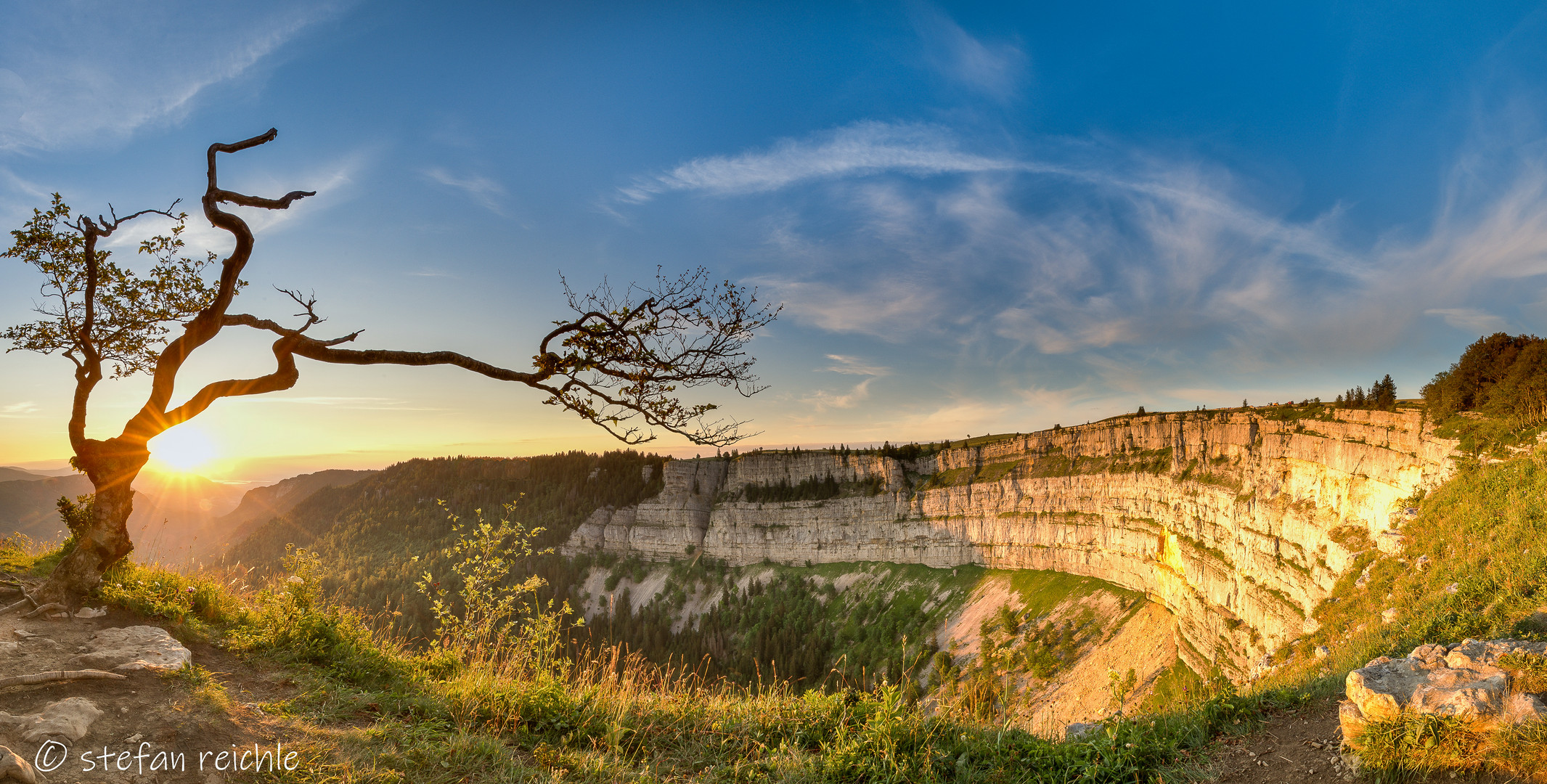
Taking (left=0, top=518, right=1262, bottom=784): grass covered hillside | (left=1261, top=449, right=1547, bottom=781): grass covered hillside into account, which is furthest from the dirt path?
(left=1261, top=449, right=1547, bottom=781): grass covered hillside

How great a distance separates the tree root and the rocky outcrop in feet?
40.2

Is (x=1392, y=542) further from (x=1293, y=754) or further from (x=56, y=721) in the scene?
(x=56, y=721)

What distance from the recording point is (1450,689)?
507 cm

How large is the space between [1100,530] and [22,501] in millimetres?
143107

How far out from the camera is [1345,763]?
4902mm

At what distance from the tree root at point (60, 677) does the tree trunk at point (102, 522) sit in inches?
139

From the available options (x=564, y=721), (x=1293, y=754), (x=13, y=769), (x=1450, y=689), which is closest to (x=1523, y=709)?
(x=1450, y=689)

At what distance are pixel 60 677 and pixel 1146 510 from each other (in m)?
63.5

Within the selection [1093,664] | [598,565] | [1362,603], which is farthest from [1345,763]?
[598,565]

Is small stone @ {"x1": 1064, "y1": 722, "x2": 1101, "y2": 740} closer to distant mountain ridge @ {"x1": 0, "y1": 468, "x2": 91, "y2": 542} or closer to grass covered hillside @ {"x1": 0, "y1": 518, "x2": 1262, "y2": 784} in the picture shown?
grass covered hillside @ {"x1": 0, "y1": 518, "x2": 1262, "y2": 784}

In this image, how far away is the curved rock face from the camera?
99.9 feet

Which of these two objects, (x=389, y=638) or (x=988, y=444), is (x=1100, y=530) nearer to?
(x=988, y=444)

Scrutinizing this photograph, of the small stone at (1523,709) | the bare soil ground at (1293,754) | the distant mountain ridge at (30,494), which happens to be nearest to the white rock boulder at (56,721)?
the bare soil ground at (1293,754)

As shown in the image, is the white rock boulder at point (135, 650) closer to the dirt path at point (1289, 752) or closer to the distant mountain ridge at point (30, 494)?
the dirt path at point (1289, 752)
